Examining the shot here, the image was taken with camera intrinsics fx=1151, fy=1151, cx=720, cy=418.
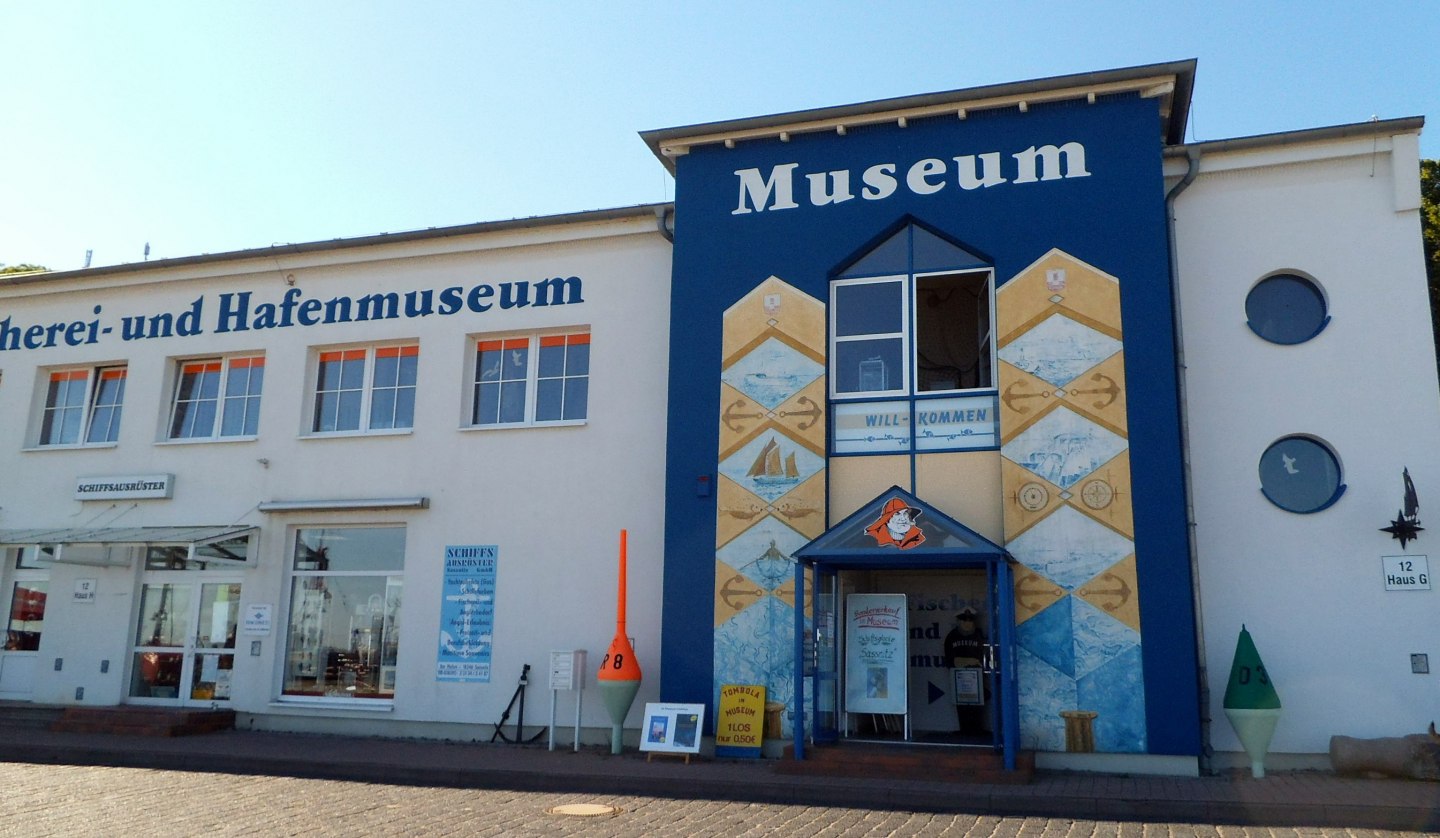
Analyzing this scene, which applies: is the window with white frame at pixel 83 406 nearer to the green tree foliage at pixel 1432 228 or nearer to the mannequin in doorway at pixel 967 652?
the mannequin in doorway at pixel 967 652

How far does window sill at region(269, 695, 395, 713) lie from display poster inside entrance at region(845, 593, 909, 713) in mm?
6251

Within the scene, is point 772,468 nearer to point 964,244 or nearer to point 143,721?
point 964,244

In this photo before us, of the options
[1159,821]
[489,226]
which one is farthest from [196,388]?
[1159,821]

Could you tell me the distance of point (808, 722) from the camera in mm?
12812

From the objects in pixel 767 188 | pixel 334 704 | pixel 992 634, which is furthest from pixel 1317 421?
pixel 334 704

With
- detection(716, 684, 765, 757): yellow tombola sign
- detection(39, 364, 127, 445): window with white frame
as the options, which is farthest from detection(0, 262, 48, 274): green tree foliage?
detection(716, 684, 765, 757): yellow tombola sign

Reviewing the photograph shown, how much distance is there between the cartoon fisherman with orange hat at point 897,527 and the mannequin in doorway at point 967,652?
1.71m

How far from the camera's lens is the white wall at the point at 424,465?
48.3ft

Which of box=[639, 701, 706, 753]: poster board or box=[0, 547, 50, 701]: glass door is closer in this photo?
box=[639, 701, 706, 753]: poster board

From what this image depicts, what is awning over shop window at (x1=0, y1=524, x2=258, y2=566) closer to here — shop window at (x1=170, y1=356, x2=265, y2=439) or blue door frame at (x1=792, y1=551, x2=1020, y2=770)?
shop window at (x1=170, y1=356, x2=265, y2=439)

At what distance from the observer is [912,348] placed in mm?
13438

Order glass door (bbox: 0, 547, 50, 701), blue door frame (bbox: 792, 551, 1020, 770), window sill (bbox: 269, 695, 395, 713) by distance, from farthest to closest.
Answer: glass door (bbox: 0, 547, 50, 701) < window sill (bbox: 269, 695, 395, 713) < blue door frame (bbox: 792, 551, 1020, 770)

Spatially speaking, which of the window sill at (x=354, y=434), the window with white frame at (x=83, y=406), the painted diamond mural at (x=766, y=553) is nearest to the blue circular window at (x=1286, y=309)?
the painted diamond mural at (x=766, y=553)

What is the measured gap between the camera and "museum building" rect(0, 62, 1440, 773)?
12141mm
